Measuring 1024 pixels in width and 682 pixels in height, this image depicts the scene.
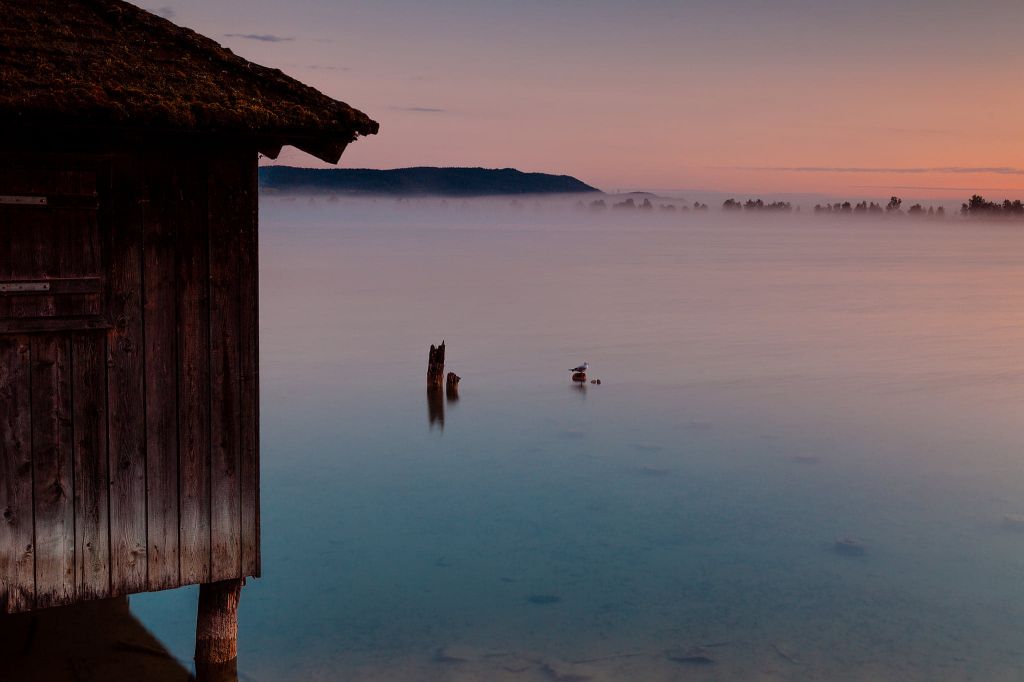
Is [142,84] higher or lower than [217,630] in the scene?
higher

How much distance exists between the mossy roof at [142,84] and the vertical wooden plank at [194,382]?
528 millimetres

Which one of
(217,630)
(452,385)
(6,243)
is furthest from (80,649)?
(452,385)

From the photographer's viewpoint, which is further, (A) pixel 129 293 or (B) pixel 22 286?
(A) pixel 129 293

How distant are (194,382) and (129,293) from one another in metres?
0.73

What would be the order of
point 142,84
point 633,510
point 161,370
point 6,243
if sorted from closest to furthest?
point 6,243 < point 142,84 < point 161,370 < point 633,510

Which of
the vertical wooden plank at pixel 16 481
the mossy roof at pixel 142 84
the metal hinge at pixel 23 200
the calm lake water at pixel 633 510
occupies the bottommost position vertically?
the calm lake water at pixel 633 510

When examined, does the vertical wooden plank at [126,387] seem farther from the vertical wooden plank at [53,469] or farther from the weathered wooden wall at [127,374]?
the vertical wooden plank at [53,469]

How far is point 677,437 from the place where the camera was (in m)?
18.9

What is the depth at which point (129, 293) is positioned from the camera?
7031 mm

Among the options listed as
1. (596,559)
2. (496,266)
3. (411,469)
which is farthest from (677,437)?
(496,266)

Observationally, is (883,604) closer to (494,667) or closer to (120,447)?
(494,667)

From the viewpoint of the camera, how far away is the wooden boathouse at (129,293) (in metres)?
6.68

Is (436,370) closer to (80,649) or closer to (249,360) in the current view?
(80,649)

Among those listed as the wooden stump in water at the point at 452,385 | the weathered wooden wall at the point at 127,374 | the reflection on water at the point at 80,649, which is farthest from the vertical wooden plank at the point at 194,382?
the wooden stump in water at the point at 452,385
